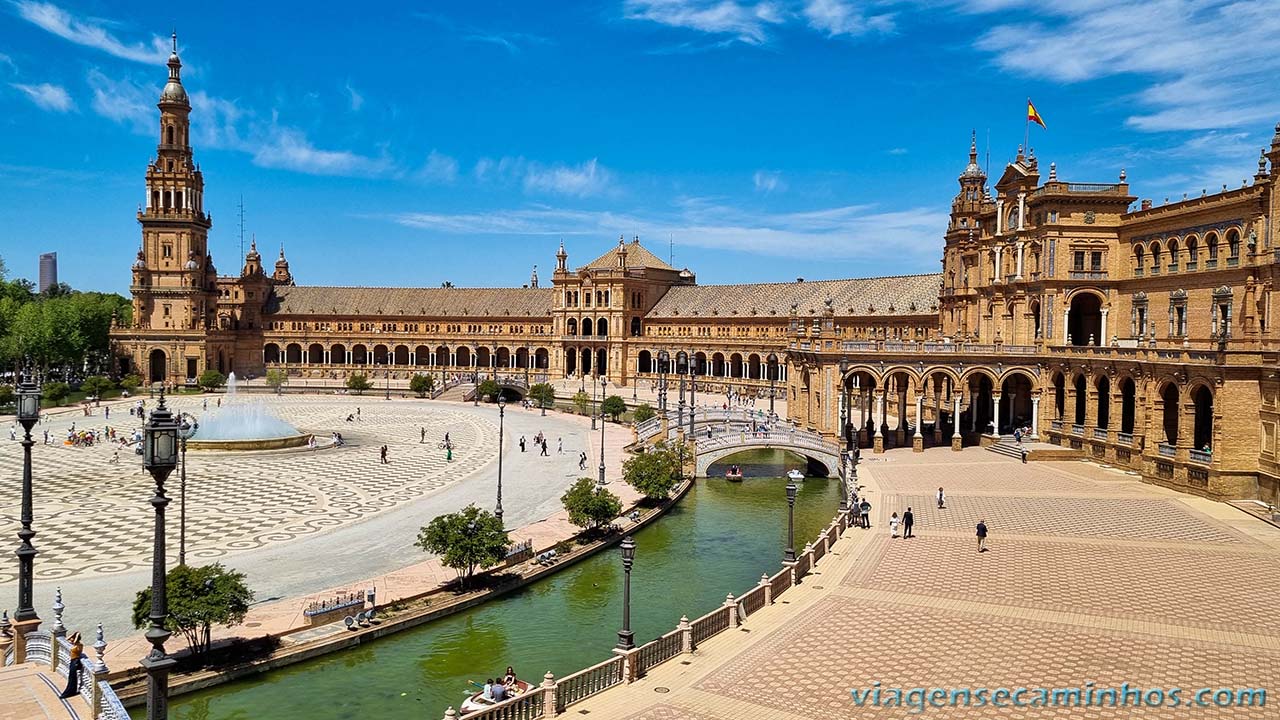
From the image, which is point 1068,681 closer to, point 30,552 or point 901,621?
point 901,621

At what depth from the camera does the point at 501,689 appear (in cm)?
2059

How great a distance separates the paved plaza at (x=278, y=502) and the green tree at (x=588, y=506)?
377cm

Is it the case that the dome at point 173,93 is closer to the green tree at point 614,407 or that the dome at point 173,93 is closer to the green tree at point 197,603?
the green tree at point 614,407

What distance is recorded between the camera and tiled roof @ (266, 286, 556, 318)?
406 feet

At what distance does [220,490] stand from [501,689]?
30.3 m

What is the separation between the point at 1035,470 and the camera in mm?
49281

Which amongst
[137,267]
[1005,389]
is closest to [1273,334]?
[1005,389]

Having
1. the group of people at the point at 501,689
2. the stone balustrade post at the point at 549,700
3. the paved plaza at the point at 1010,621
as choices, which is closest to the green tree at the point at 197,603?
the group of people at the point at 501,689

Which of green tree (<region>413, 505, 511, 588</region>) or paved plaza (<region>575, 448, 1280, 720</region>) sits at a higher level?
green tree (<region>413, 505, 511, 588</region>)

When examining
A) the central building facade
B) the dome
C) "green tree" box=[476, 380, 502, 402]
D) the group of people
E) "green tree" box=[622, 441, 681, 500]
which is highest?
the dome

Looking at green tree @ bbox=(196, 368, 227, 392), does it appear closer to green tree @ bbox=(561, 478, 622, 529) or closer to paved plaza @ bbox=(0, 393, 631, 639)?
paved plaza @ bbox=(0, 393, 631, 639)

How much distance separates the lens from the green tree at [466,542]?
97.0ft

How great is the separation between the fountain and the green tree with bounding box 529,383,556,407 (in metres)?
28.2

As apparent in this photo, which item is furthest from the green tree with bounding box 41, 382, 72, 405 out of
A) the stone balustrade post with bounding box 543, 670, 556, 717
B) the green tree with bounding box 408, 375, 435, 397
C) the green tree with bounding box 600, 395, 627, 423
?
the stone balustrade post with bounding box 543, 670, 556, 717
